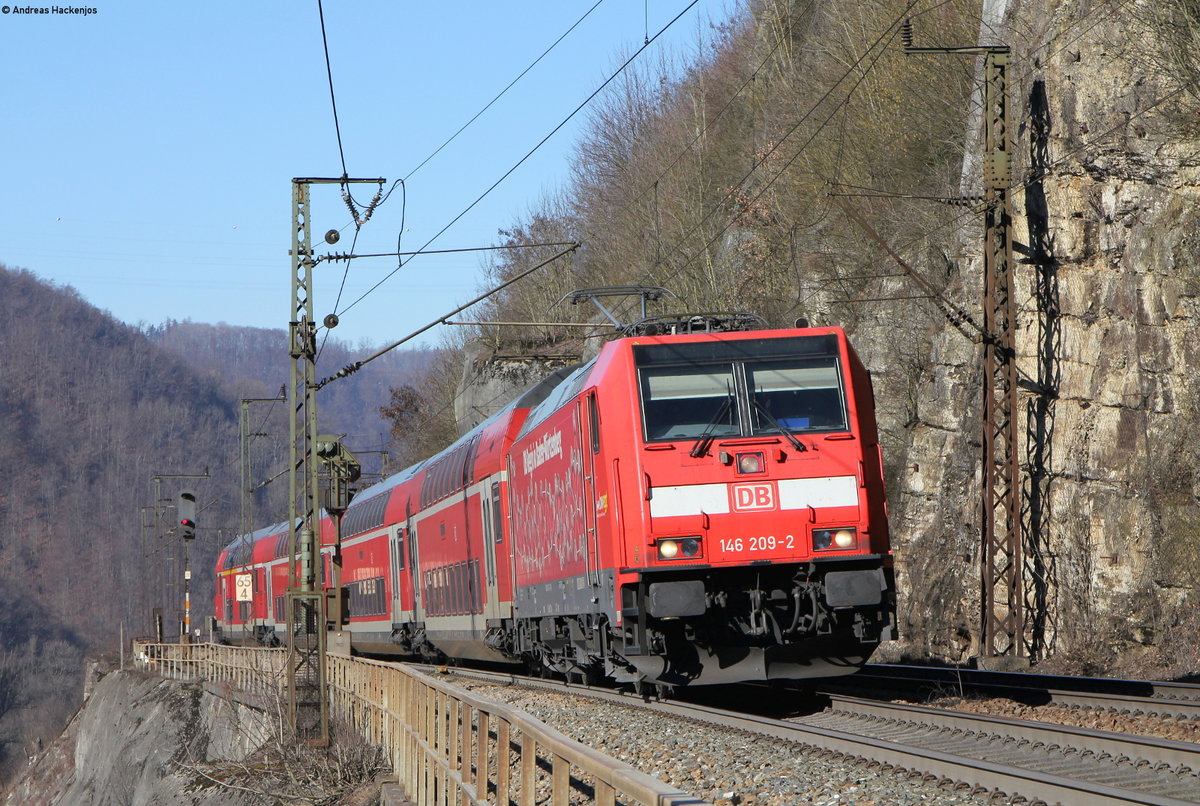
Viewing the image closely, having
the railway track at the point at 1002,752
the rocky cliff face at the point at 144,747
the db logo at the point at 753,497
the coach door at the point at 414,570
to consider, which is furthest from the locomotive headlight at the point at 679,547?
the coach door at the point at 414,570

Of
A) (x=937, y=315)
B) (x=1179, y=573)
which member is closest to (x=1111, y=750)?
(x=1179, y=573)

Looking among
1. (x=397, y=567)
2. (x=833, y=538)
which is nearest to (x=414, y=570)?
(x=397, y=567)

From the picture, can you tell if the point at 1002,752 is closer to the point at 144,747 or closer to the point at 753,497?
the point at 753,497

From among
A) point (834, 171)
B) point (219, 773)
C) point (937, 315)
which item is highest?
point (834, 171)

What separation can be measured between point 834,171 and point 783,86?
6.51 m

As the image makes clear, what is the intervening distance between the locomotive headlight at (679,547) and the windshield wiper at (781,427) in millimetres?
1319

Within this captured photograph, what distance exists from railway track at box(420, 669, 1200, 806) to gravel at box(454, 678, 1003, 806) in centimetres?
18

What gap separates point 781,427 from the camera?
1268 centimetres

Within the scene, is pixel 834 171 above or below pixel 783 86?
below

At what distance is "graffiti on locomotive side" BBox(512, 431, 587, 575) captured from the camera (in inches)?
551

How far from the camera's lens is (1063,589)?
2100 centimetres

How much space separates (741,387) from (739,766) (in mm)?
4363

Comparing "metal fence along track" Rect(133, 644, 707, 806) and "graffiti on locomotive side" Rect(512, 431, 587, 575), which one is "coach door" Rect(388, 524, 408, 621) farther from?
"graffiti on locomotive side" Rect(512, 431, 587, 575)

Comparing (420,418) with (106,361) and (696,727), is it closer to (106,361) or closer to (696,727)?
(696,727)
